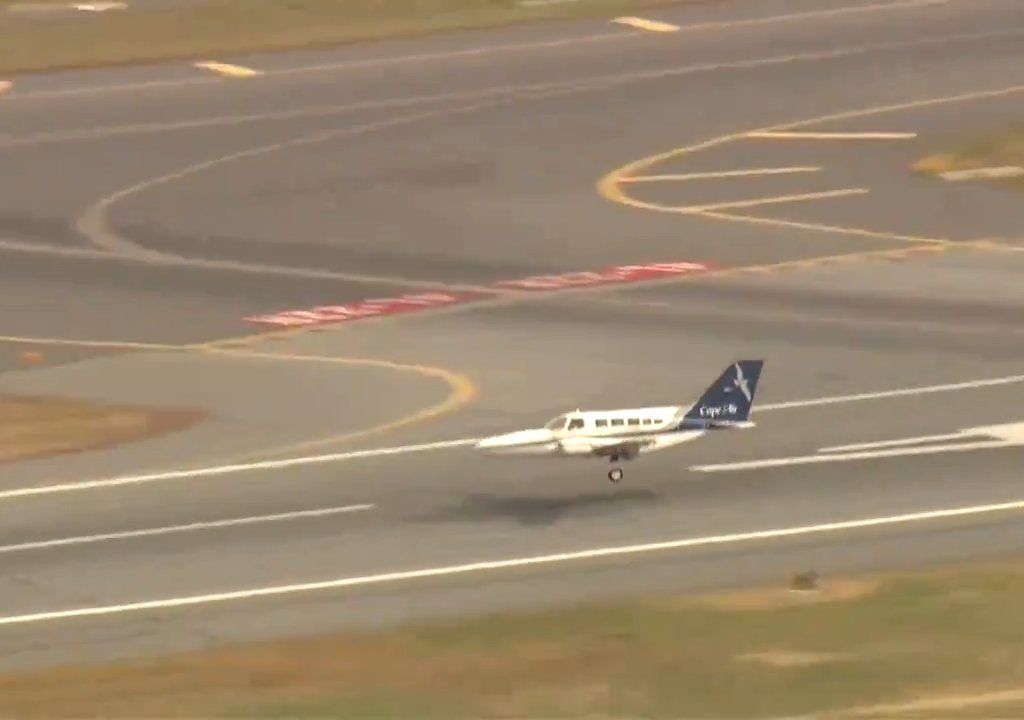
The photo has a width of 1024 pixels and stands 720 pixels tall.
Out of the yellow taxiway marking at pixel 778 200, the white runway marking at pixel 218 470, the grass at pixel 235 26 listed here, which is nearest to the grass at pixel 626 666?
the white runway marking at pixel 218 470

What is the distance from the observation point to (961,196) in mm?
79812

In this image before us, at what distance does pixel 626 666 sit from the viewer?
38688 mm

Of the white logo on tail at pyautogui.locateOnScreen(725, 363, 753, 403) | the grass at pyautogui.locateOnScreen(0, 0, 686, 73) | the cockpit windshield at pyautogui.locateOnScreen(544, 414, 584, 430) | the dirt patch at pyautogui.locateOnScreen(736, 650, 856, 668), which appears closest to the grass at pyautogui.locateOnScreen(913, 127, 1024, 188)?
the grass at pyautogui.locateOnScreen(0, 0, 686, 73)

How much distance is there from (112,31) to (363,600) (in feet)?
215

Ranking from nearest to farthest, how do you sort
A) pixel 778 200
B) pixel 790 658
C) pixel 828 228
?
pixel 790 658 < pixel 828 228 < pixel 778 200

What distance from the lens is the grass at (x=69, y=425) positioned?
55375 millimetres

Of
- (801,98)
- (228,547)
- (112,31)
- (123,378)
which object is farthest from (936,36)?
(228,547)

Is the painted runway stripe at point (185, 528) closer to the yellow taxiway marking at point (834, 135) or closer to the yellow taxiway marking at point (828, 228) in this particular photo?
the yellow taxiway marking at point (828, 228)

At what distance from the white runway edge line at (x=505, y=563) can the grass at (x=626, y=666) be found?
3240 mm

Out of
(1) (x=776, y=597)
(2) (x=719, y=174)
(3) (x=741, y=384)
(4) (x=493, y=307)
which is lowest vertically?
(4) (x=493, y=307)

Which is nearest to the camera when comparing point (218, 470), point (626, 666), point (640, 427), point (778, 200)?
point (626, 666)

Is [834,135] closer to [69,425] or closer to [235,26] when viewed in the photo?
[235,26]

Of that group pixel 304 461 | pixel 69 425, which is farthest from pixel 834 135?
pixel 304 461

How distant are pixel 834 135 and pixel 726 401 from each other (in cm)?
4132
